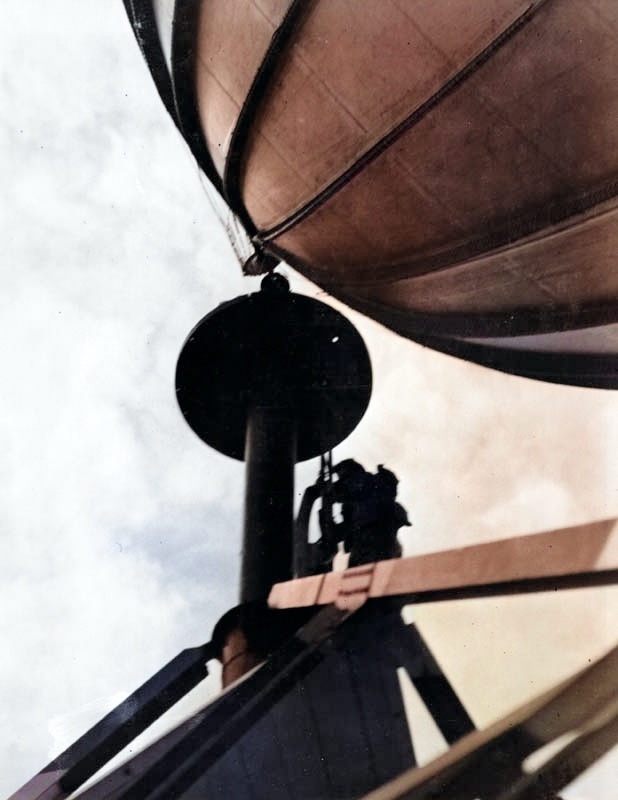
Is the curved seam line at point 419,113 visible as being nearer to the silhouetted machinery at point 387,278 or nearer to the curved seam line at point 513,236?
the silhouetted machinery at point 387,278

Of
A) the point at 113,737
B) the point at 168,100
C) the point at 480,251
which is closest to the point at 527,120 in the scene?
the point at 480,251

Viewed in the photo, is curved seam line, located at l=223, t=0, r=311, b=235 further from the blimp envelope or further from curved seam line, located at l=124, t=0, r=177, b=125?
curved seam line, located at l=124, t=0, r=177, b=125

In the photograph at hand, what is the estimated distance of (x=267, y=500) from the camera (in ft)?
13.4

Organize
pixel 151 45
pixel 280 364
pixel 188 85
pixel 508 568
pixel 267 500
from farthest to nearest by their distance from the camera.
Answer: pixel 280 364 → pixel 267 500 → pixel 151 45 → pixel 188 85 → pixel 508 568

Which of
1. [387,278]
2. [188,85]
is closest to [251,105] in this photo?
[188,85]

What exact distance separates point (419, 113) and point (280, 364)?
8.23 feet

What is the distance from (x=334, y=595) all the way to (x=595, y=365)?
2389 mm

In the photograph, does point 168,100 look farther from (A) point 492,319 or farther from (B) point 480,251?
(A) point 492,319

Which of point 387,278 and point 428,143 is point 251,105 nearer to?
point 428,143

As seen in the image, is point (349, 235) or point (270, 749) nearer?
point (270, 749)

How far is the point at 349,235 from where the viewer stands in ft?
10.2

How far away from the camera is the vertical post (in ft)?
12.4

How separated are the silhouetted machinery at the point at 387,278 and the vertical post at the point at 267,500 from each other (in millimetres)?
22

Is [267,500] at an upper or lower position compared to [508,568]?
upper
